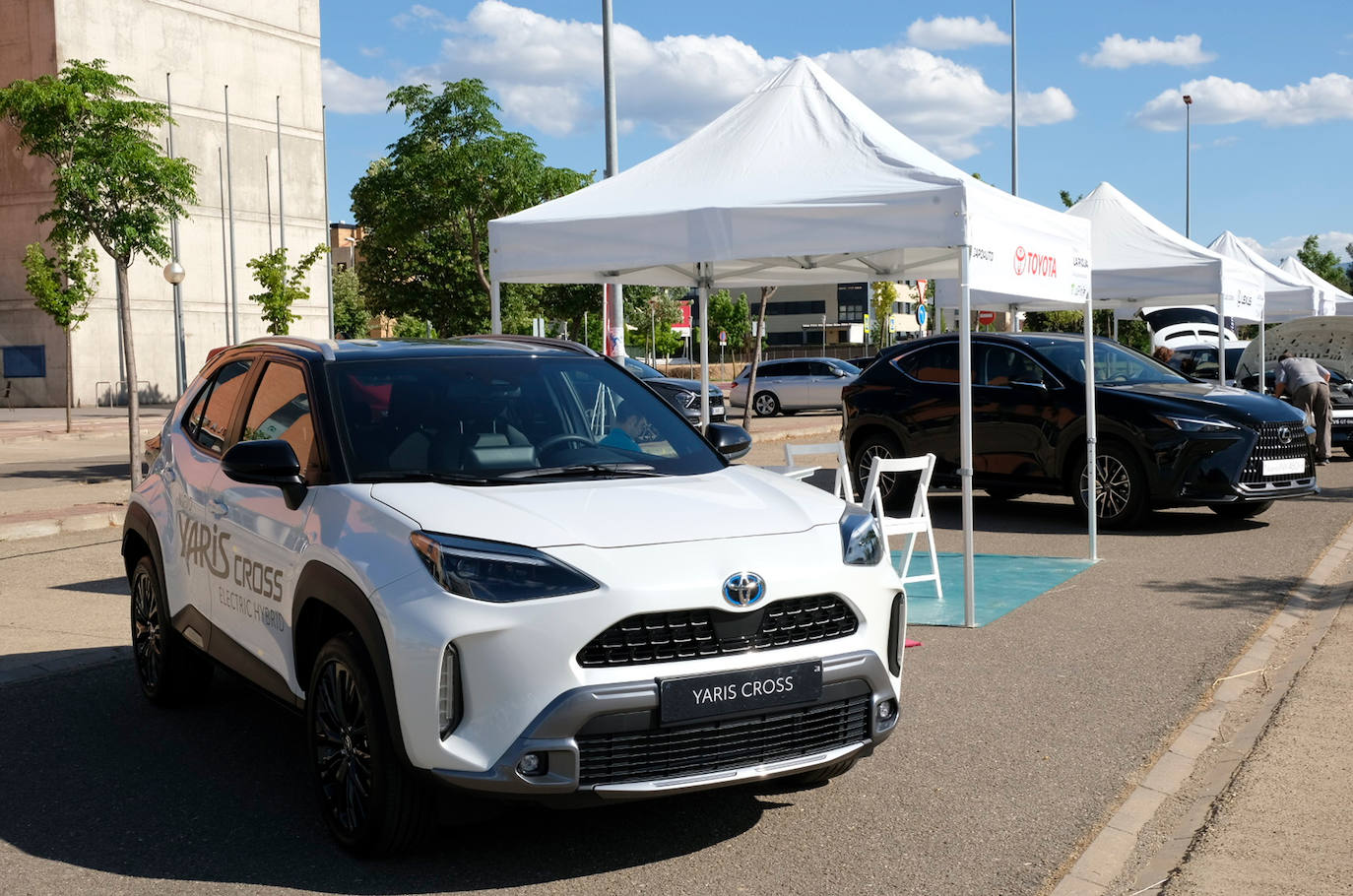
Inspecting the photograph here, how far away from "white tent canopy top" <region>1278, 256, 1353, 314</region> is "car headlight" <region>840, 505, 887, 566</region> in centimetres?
2229

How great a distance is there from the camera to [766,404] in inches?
1556

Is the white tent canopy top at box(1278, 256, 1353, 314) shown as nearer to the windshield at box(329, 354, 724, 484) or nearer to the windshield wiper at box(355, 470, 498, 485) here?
the windshield at box(329, 354, 724, 484)

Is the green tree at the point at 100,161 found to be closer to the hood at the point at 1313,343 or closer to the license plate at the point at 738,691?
the license plate at the point at 738,691

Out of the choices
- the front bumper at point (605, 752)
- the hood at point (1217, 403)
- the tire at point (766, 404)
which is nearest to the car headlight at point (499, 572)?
the front bumper at point (605, 752)

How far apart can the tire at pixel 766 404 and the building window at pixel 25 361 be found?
75.4 feet

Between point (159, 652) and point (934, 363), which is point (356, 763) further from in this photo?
point (934, 363)

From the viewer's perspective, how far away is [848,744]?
14.0 ft

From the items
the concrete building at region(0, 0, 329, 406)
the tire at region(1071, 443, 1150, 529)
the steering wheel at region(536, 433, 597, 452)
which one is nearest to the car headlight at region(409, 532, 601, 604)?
the steering wheel at region(536, 433, 597, 452)

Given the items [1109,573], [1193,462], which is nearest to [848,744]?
[1109,573]

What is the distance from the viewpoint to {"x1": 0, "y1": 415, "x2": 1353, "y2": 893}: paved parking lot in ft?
13.7

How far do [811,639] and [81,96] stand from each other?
52.7 ft

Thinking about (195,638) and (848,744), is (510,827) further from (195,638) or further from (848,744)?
(195,638)

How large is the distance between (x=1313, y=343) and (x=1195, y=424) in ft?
30.9

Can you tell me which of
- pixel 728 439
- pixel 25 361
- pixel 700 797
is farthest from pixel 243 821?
pixel 25 361
